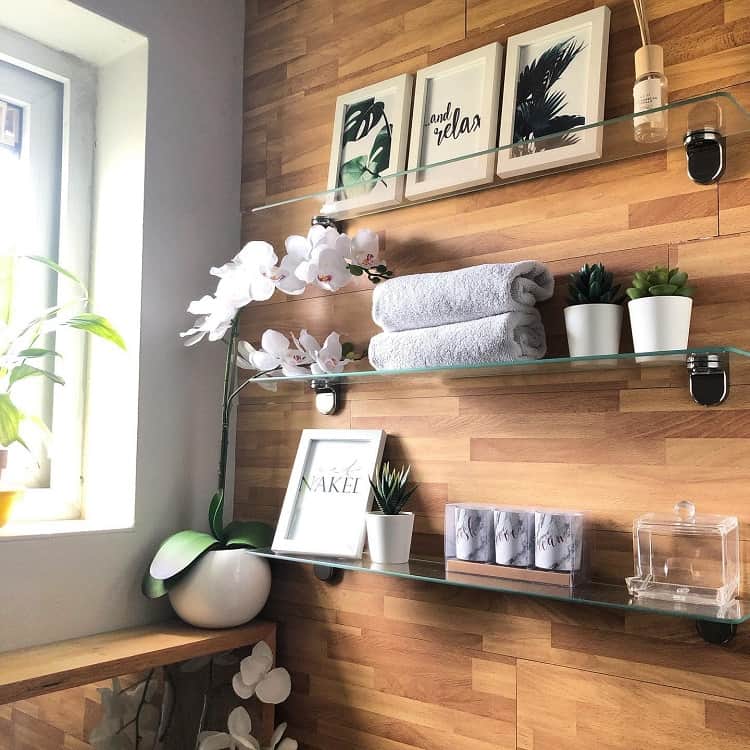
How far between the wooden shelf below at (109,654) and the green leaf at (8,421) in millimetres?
370

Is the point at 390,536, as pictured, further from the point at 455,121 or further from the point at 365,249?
the point at 455,121

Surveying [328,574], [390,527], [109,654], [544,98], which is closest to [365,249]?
[544,98]

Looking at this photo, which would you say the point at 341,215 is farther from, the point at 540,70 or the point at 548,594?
the point at 548,594

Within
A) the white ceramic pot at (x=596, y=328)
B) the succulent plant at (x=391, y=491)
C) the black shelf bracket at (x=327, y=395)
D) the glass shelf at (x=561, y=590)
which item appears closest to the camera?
the glass shelf at (x=561, y=590)

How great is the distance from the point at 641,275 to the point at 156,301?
0.99 meters

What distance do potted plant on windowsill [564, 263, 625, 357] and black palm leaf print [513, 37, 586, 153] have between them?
0.24 metres

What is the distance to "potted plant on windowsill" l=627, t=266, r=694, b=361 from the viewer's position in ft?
3.52

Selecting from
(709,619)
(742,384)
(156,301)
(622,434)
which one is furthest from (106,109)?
(709,619)

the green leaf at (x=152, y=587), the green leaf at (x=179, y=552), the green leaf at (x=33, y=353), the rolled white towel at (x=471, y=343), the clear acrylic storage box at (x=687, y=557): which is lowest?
the green leaf at (x=152, y=587)

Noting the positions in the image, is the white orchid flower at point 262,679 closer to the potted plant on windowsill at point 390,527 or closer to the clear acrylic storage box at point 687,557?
the potted plant on windowsill at point 390,527

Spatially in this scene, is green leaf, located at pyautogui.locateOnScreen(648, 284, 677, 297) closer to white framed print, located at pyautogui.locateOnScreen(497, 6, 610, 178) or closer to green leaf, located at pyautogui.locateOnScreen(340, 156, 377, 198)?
white framed print, located at pyautogui.locateOnScreen(497, 6, 610, 178)

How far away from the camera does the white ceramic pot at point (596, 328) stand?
1.14 metres

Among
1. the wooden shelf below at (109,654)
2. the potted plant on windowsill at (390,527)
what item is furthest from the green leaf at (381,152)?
the wooden shelf below at (109,654)

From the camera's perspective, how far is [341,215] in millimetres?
1589
